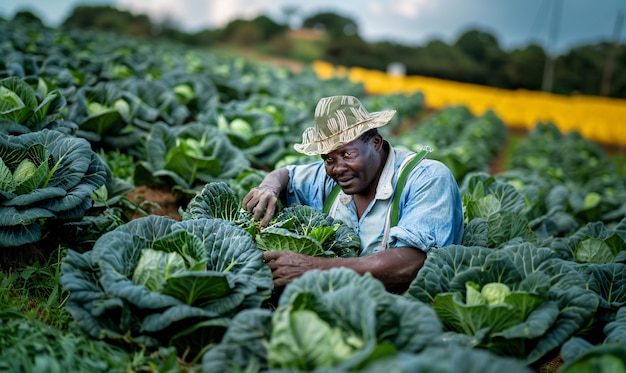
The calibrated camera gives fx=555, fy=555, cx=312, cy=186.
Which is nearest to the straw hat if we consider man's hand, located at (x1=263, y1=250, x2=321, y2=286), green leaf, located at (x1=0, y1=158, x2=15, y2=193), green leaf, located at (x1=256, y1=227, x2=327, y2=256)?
green leaf, located at (x1=256, y1=227, x2=327, y2=256)

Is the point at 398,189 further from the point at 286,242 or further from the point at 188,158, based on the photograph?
the point at 188,158

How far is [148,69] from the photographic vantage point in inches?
450

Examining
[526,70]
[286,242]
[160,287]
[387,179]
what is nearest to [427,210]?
[387,179]

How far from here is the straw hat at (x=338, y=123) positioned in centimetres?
353

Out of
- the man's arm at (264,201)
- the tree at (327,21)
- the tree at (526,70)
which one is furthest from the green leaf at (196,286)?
the tree at (327,21)

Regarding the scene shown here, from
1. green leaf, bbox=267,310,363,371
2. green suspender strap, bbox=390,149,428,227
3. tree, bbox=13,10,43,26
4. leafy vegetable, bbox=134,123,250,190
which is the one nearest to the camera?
green leaf, bbox=267,310,363,371

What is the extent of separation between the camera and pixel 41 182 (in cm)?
372

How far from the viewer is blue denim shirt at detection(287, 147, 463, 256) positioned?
3.43 metres

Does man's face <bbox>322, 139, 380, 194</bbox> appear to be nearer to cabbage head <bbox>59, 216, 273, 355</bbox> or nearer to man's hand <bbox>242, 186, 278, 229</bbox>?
man's hand <bbox>242, 186, 278, 229</bbox>

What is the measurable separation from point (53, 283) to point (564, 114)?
21.9 metres

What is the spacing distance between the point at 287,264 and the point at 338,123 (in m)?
A: 0.96

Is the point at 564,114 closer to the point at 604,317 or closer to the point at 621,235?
the point at 621,235

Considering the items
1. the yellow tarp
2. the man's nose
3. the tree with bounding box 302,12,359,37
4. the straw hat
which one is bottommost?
the yellow tarp

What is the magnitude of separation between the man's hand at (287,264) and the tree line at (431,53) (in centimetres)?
4128
